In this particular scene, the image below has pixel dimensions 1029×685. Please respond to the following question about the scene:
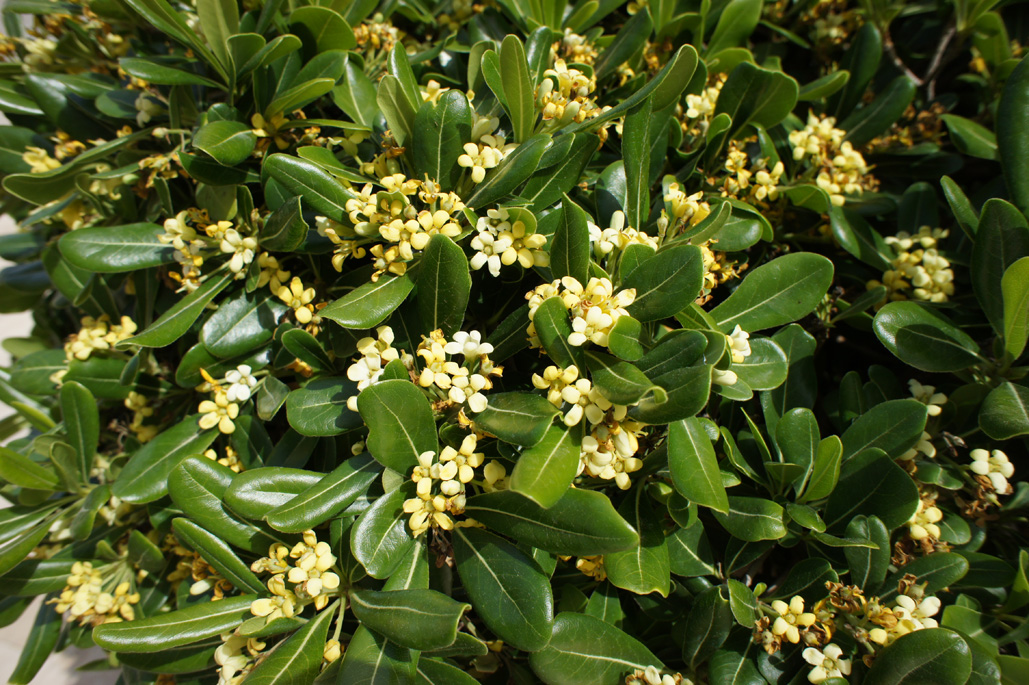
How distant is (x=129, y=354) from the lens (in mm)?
2012

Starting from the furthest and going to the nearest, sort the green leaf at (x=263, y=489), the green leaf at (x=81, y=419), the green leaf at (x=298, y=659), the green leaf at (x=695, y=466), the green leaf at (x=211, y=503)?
the green leaf at (x=81, y=419)
the green leaf at (x=211, y=503)
the green leaf at (x=263, y=489)
the green leaf at (x=298, y=659)
the green leaf at (x=695, y=466)

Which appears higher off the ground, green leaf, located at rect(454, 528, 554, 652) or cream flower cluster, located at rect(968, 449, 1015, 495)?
cream flower cluster, located at rect(968, 449, 1015, 495)

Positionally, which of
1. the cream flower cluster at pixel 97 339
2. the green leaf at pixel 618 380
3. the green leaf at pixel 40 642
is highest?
the green leaf at pixel 618 380

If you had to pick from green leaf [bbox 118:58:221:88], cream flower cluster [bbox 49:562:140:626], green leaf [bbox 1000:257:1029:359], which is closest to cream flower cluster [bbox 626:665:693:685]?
green leaf [bbox 1000:257:1029:359]

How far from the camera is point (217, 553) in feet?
4.49

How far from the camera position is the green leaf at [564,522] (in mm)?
1070

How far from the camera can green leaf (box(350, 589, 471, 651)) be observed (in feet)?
3.53

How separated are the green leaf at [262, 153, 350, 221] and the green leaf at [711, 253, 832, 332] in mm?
965

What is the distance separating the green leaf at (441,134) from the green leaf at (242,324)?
57 cm

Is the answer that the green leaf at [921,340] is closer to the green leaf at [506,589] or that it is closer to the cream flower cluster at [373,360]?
the green leaf at [506,589]

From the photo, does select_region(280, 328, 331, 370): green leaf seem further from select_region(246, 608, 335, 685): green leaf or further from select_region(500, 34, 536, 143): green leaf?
select_region(500, 34, 536, 143): green leaf

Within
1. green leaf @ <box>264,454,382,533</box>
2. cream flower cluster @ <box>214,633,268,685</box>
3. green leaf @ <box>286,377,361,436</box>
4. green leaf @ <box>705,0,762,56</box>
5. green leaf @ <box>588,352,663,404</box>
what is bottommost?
cream flower cluster @ <box>214,633,268,685</box>

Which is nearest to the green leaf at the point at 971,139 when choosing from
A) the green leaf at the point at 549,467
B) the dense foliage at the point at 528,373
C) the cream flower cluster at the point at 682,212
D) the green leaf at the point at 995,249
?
the dense foliage at the point at 528,373

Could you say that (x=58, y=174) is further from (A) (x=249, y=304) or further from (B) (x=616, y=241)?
(B) (x=616, y=241)
